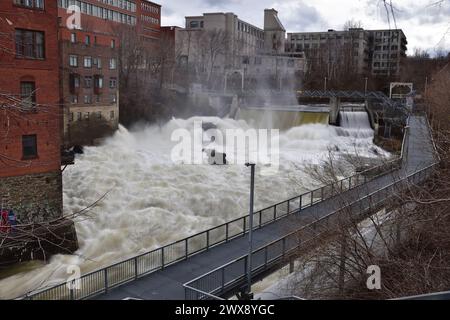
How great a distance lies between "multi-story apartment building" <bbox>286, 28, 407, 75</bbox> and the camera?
259ft

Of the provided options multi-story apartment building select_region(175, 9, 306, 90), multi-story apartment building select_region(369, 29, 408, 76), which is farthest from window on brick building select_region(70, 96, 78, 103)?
multi-story apartment building select_region(369, 29, 408, 76)

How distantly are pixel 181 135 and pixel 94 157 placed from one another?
46.0 feet

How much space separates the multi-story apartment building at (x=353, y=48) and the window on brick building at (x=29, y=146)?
61623 mm

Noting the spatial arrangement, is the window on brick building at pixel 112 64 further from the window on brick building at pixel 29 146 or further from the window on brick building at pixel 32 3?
the window on brick building at pixel 29 146

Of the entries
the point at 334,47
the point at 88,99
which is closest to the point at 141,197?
the point at 88,99

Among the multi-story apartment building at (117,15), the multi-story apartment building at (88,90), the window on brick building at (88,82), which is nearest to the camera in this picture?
the multi-story apartment building at (88,90)

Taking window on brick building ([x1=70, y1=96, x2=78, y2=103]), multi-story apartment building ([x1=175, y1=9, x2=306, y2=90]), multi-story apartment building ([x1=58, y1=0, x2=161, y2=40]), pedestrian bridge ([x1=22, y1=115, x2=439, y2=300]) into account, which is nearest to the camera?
pedestrian bridge ([x1=22, y1=115, x2=439, y2=300])

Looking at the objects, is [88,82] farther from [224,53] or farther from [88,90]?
[224,53]

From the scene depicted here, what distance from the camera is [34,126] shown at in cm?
1962

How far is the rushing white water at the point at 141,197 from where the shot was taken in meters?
18.1

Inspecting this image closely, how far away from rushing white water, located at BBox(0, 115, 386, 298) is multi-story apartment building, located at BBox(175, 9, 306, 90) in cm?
3517

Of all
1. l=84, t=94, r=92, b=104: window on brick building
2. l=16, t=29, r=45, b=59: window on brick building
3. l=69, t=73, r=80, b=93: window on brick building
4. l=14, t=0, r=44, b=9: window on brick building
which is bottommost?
l=84, t=94, r=92, b=104: window on brick building

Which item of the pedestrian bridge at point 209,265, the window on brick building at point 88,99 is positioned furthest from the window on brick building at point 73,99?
the pedestrian bridge at point 209,265

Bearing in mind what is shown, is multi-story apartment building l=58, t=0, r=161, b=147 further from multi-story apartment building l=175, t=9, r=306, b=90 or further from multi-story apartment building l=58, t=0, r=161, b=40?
multi-story apartment building l=175, t=9, r=306, b=90
